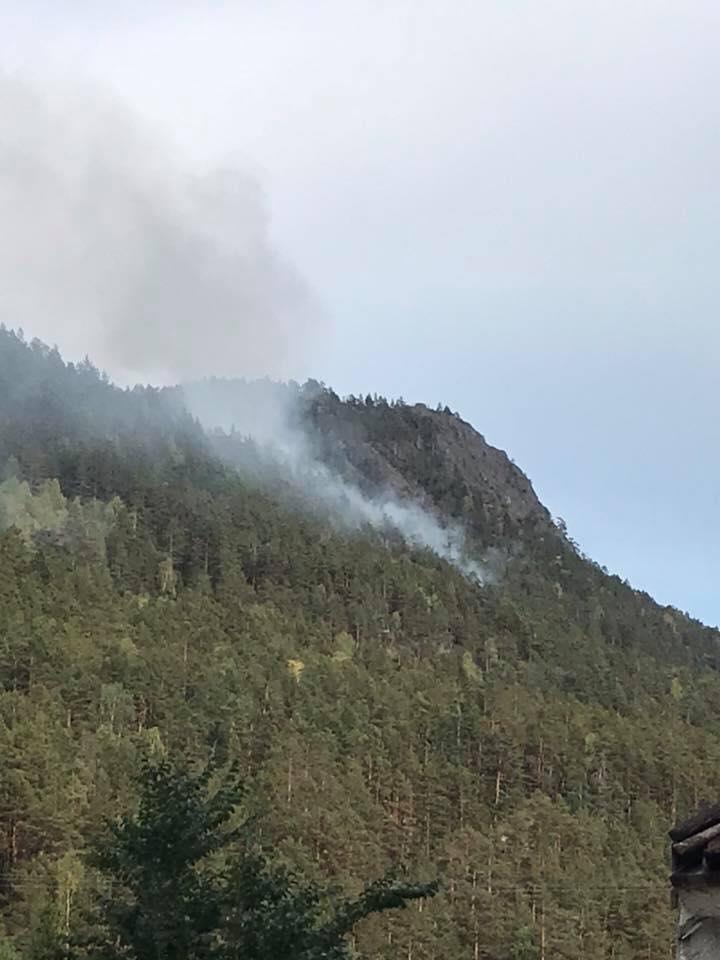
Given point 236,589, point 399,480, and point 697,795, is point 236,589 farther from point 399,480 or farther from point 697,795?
point 399,480

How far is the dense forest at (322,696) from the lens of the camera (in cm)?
5466

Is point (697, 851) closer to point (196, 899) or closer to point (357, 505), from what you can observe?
point (196, 899)

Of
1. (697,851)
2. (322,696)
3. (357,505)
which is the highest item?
(357,505)

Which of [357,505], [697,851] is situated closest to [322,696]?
[697,851]

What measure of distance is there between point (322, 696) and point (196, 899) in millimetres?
74133

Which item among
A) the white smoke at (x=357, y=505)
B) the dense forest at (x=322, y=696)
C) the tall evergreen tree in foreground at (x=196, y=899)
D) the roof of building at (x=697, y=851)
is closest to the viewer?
the roof of building at (x=697, y=851)

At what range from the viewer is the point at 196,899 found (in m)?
18.0

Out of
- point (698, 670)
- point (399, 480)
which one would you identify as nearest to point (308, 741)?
point (698, 670)

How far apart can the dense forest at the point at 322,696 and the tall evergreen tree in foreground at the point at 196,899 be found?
1.18 m

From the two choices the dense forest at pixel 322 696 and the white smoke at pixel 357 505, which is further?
the white smoke at pixel 357 505

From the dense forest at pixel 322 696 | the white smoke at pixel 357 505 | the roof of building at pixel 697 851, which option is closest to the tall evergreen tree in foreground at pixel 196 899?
the dense forest at pixel 322 696

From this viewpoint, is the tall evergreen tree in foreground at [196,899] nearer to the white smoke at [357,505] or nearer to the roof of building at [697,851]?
the roof of building at [697,851]

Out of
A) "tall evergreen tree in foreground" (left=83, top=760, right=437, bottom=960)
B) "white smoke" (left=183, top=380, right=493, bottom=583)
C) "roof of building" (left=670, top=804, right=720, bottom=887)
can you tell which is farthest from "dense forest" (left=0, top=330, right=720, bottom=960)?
"roof of building" (left=670, top=804, right=720, bottom=887)

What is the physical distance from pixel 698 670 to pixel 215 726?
94507 mm
